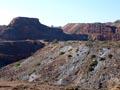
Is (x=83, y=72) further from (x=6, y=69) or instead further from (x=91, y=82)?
(x=6, y=69)

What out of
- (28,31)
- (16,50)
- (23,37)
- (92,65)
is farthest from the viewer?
(28,31)

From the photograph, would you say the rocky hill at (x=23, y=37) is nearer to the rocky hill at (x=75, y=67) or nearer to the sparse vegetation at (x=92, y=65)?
the rocky hill at (x=75, y=67)

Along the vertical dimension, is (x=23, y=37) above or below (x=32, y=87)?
above

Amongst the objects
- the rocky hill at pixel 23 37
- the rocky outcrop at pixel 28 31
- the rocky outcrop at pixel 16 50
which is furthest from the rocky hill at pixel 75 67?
the rocky outcrop at pixel 28 31

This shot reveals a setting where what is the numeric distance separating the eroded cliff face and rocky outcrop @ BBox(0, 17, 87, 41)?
23.5 feet

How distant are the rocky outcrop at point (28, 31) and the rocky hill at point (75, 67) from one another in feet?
123

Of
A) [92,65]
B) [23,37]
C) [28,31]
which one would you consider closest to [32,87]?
[92,65]

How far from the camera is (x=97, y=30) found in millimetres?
129000

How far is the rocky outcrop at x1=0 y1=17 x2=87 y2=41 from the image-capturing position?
355ft

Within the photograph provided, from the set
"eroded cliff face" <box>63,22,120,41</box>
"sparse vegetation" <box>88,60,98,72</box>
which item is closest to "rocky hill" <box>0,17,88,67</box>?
"eroded cliff face" <box>63,22,120,41</box>

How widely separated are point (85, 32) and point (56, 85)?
8254cm

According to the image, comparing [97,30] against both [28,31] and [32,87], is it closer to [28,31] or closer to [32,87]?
[28,31]

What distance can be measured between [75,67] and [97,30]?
71599mm

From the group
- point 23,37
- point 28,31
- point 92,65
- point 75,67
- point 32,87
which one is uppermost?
point 28,31
